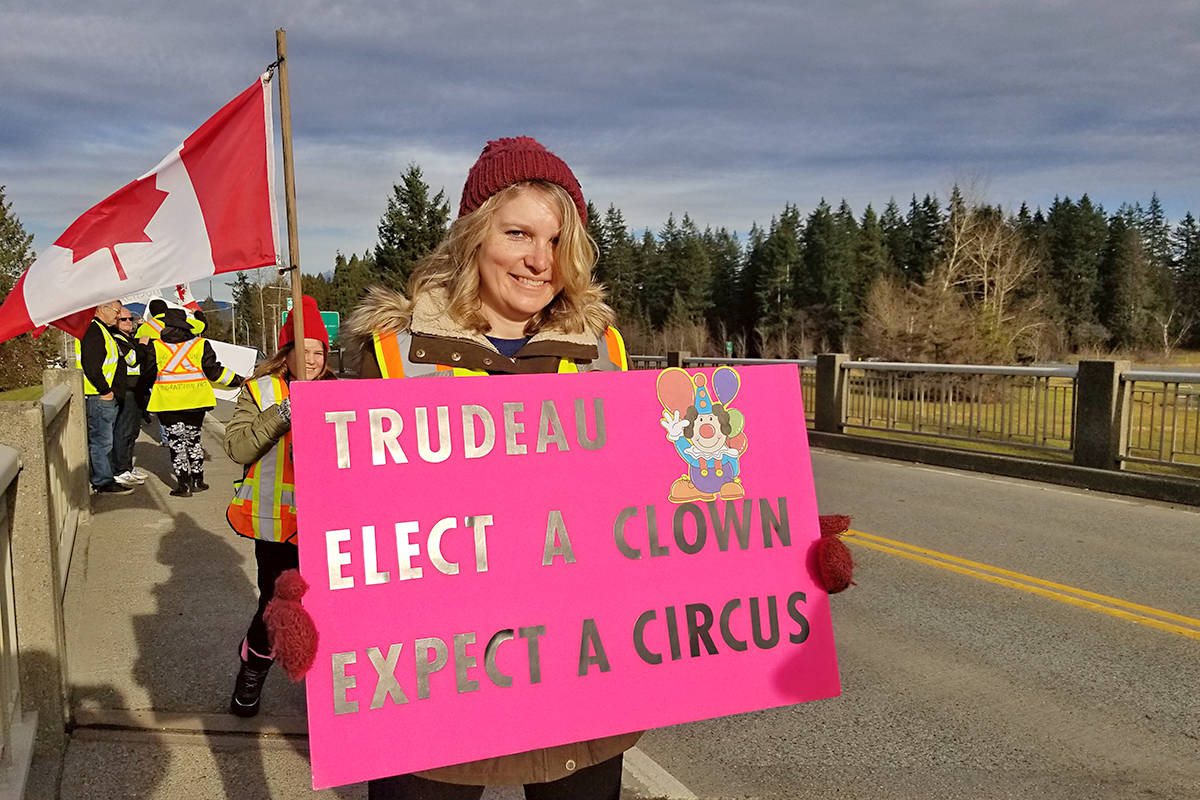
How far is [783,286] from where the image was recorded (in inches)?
3327

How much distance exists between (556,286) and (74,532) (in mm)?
6190

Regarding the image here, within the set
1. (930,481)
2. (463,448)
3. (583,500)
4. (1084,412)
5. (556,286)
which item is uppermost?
(556,286)

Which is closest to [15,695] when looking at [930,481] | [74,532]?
[74,532]

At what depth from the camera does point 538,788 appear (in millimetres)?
2154

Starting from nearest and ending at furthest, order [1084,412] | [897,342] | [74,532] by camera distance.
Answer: [74,532] < [1084,412] < [897,342]

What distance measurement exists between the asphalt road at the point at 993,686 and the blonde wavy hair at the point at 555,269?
2.30 metres

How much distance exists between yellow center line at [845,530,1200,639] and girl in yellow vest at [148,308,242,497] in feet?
21.4

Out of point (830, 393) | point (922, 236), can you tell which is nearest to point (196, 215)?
point (830, 393)

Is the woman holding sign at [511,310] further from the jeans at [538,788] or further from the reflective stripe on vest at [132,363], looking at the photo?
the reflective stripe on vest at [132,363]

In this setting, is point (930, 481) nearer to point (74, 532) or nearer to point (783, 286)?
point (74, 532)

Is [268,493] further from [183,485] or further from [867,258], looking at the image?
[867,258]

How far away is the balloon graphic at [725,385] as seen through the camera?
7.58ft

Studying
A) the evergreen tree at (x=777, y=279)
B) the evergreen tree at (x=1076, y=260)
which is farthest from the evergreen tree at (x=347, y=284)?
the evergreen tree at (x=1076, y=260)

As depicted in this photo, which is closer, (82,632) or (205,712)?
(205,712)
